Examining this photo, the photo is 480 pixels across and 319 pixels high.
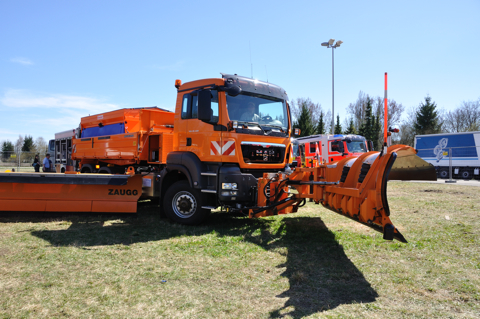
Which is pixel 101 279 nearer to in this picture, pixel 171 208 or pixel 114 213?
pixel 171 208

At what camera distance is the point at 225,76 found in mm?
6469

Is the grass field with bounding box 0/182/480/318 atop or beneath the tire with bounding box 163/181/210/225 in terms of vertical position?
beneath

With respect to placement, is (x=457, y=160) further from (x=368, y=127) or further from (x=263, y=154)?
(x=263, y=154)

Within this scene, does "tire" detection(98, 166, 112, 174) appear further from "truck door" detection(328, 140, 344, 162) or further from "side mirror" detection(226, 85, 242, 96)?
"truck door" detection(328, 140, 344, 162)

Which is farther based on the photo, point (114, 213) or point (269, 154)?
point (114, 213)

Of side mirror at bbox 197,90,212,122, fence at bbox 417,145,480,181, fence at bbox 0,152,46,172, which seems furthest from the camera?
fence at bbox 0,152,46,172

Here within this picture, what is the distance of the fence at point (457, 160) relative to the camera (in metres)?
20.7

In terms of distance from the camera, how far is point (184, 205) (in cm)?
668

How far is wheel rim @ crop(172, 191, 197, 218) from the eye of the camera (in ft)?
21.7

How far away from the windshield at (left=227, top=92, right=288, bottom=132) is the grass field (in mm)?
2206

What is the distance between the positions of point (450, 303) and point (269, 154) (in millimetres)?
4117

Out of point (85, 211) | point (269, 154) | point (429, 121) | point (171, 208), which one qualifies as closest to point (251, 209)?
point (269, 154)

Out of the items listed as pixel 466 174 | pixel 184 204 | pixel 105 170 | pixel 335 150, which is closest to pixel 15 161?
pixel 105 170

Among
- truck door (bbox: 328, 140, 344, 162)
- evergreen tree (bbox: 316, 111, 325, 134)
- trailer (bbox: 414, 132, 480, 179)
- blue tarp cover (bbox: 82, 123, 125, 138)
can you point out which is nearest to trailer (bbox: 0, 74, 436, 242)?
blue tarp cover (bbox: 82, 123, 125, 138)
